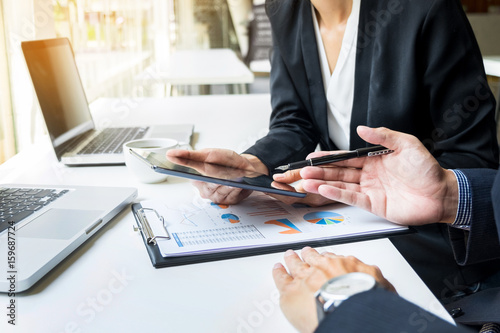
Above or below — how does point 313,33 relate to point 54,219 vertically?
above

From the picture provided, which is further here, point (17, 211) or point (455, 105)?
point (455, 105)

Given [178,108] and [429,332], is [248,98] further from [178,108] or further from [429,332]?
[429,332]

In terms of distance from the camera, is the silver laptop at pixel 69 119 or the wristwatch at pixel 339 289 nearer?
the wristwatch at pixel 339 289

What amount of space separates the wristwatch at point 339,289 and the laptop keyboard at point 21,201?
0.47 meters

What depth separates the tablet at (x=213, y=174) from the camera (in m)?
0.71

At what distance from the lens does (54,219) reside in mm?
743

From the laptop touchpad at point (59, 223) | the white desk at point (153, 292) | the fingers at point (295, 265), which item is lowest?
the white desk at point (153, 292)

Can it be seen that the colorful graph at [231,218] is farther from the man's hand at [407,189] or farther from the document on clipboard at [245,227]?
the man's hand at [407,189]

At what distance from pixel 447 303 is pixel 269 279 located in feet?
1.34

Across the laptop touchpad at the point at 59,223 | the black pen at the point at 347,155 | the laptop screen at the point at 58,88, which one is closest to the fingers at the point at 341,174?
the black pen at the point at 347,155

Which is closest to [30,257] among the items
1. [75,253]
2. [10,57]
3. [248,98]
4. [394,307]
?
[75,253]

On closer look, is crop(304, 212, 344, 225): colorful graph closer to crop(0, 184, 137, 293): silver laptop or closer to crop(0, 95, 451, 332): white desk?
crop(0, 95, 451, 332): white desk

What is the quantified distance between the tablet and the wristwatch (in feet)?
0.78

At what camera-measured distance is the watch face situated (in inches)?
19.9
